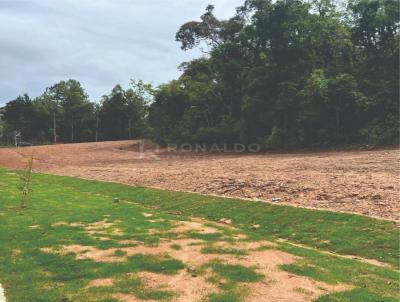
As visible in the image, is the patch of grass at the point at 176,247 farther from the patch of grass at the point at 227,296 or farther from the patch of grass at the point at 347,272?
the patch of grass at the point at 227,296

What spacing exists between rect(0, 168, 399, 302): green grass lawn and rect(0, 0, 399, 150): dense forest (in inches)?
652

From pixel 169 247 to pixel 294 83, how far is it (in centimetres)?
2303

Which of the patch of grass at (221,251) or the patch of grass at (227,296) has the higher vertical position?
the patch of grass at (221,251)

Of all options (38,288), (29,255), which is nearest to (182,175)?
(29,255)

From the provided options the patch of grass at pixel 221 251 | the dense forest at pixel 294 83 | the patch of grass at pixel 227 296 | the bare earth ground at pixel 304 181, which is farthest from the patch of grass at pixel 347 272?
the dense forest at pixel 294 83

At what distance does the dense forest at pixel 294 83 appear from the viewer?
2709 centimetres

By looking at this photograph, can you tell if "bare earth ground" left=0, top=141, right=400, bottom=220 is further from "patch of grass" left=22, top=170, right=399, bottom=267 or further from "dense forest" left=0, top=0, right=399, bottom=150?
"dense forest" left=0, top=0, right=399, bottom=150

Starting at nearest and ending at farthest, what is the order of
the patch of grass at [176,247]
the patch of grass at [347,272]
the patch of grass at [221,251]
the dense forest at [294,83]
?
the patch of grass at [347,272] < the patch of grass at [221,251] < the patch of grass at [176,247] < the dense forest at [294,83]

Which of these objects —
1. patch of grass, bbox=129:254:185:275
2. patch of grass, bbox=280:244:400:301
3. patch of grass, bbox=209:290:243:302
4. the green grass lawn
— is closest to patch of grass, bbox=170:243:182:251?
the green grass lawn

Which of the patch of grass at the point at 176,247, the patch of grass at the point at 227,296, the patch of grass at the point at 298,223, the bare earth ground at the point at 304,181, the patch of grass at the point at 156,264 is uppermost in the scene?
the bare earth ground at the point at 304,181

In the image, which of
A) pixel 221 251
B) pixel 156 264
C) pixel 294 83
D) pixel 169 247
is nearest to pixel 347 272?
pixel 221 251

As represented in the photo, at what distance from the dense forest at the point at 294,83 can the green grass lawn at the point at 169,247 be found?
652 inches

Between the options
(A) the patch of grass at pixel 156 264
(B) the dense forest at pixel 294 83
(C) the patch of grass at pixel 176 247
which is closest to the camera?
(A) the patch of grass at pixel 156 264

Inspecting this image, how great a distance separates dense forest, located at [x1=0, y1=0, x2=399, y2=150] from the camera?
27094 mm
